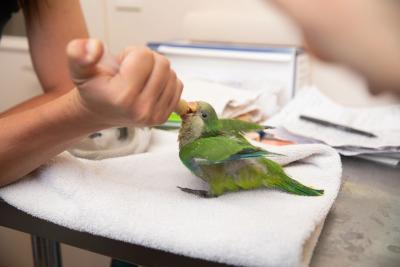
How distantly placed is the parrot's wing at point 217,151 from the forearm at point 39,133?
0.09 m

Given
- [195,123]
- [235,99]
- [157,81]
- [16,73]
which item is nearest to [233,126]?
[195,123]

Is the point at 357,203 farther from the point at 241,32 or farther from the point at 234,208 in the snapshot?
the point at 241,32

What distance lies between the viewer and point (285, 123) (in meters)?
0.73

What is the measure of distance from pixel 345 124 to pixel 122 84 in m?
0.52

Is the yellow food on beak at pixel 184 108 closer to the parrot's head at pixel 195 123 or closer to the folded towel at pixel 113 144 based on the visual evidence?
the parrot's head at pixel 195 123

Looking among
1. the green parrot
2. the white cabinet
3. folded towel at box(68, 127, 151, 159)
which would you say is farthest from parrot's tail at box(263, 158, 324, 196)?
the white cabinet

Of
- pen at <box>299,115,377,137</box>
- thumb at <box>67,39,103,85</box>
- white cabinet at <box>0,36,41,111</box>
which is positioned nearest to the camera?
→ thumb at <box>67,39,103,85</box>

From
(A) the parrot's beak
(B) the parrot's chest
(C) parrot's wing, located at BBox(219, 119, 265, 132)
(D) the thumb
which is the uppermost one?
(D) the thumb

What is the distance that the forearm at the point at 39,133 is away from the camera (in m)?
0.38

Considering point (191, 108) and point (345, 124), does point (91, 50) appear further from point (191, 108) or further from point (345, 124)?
point (345, 124)

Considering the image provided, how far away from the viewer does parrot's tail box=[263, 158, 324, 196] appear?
0.43 m

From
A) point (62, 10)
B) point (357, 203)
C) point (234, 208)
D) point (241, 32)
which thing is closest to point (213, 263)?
point (234, 208)

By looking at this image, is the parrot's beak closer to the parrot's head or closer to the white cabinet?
the parrot's head

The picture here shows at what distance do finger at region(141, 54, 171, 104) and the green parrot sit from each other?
0.28 feet
